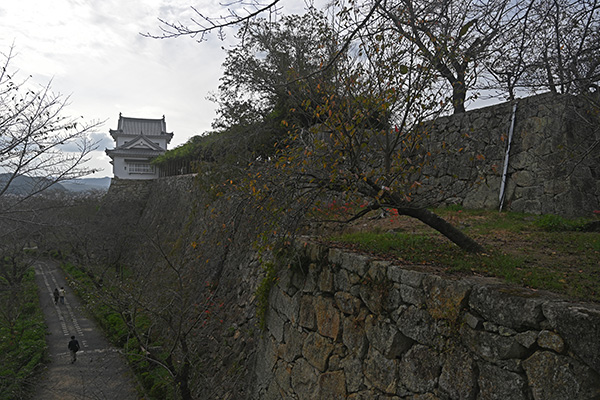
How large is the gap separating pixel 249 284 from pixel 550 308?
707cm

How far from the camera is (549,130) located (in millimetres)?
6617

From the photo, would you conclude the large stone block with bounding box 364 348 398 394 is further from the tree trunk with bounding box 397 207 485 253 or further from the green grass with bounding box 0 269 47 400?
the green grass with bounding box 0 269 47 400

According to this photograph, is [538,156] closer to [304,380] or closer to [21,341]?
[304,380]

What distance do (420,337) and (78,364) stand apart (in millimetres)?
11612

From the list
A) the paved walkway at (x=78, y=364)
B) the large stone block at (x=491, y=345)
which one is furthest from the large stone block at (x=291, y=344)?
the paved walkway at (x=78, y=364)

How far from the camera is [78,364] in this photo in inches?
445

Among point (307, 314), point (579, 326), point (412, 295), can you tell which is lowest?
Answer: point (307, 314)

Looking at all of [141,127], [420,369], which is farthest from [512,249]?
[141,127]

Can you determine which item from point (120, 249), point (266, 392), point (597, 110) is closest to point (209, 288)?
point (266, 392)

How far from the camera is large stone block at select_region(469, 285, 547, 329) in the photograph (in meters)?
2.40

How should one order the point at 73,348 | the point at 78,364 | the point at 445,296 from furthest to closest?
the point at 78,364, the point at 73,348, the point at 445,296

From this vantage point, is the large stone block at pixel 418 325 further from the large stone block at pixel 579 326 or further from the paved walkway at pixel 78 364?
the paved walkway at pixel 78 364

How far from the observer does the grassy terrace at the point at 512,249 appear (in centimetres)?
321

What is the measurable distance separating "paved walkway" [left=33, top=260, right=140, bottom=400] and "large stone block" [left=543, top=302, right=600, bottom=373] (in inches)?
306
